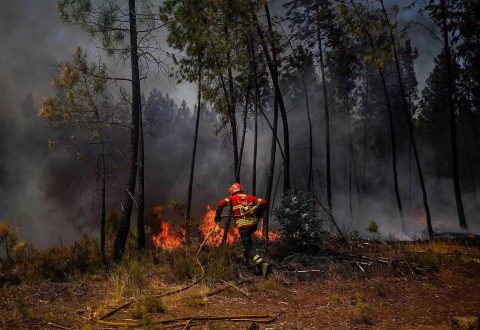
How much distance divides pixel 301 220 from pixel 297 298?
3.02 m

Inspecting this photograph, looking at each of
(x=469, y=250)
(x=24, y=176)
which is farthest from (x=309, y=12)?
(x=24, y=176)

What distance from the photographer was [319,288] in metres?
8.20

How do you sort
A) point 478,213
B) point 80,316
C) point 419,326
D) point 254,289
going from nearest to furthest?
point 419,326
point 80,316
point 254,289
point 478,213

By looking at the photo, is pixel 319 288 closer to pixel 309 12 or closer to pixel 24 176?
pixel 309 12

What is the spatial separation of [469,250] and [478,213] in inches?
1119

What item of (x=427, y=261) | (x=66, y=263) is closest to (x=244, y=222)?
(x=427, y=261)

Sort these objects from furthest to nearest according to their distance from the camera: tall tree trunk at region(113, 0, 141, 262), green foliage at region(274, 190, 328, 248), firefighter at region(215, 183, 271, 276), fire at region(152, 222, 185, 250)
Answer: fire at region(152, 222, 185, 250) < tall tree trunk at region(113, 0, 141, 262) < green foliage at region(274, 190, 328, 248) < firefighter at region(215, 183, 271, 276)

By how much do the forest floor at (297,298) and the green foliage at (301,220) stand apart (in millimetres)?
514

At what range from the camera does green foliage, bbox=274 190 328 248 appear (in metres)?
10.1

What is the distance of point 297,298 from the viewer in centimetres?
747

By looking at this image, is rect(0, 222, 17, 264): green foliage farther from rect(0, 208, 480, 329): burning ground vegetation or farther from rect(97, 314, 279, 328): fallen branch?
rect(97, 314, 279, 328): fallen branch

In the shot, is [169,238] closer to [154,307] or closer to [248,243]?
[248,243]

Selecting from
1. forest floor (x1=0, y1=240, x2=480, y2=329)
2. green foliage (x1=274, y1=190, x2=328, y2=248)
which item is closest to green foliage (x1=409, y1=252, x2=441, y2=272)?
forest floor (x1=0, y1=240, x2=480, y2=329)

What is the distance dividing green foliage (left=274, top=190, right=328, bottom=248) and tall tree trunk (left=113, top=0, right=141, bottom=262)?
4.92m
